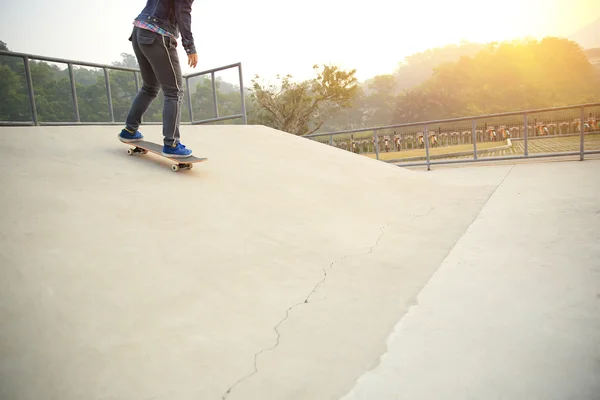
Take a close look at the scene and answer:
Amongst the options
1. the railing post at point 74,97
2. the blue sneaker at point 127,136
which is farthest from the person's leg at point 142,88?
the railing post at point 74,97

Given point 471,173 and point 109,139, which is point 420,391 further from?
point 471,173

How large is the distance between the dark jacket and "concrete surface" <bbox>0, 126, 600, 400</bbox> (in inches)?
45.0

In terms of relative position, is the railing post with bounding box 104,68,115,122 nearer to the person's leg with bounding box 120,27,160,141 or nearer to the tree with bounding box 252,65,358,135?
the person's leg with bounding box 120,27,160,141

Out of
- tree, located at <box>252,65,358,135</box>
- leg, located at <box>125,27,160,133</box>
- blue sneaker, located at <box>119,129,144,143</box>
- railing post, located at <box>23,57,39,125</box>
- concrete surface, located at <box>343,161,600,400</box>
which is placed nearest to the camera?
concrete surface, located at <box>343,161,600,400</box>

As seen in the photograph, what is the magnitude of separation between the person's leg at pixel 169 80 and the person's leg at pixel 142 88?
74mm

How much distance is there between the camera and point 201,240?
2.23m

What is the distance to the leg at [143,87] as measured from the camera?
10.5 feet

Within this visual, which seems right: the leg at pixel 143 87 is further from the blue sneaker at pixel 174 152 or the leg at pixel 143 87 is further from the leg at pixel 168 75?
the blue sneaker at pixel 174 152

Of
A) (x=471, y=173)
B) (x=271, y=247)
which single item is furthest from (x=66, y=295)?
(x=471, y=173)

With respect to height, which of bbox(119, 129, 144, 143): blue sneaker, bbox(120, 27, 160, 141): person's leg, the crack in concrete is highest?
bbox(120, 27, 160, 141): person's leg

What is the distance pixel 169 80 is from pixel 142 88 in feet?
1.31

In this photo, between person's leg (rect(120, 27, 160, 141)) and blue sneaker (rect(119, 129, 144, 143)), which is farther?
blue sneaker (rect(119, 129, 144, 143))

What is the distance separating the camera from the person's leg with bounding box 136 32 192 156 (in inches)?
121

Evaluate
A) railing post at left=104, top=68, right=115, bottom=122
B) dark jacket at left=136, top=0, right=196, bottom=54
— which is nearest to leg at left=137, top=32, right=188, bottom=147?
dark jacket at left=136, top=0, right=196, bottom=54
